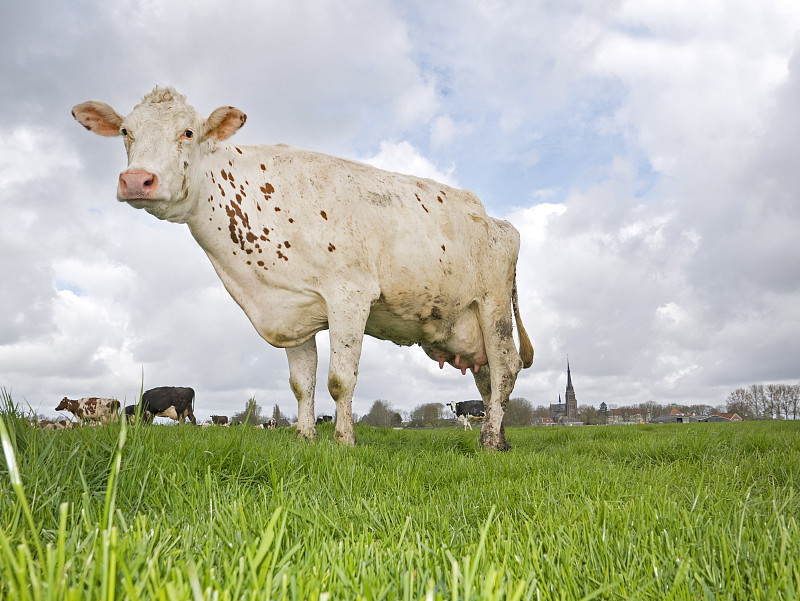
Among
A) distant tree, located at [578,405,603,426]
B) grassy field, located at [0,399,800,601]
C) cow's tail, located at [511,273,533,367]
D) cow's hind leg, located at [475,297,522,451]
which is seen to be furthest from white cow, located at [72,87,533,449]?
distant tree, located at [578,405,603,426]

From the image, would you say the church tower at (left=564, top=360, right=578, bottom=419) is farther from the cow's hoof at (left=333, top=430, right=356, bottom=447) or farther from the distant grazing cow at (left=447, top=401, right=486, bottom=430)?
the cow's hoof at (left=333, top=430, right=356, bottom=447)

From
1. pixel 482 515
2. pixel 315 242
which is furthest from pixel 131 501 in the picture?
pixel 315 242

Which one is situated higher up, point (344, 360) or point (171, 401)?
point (344, 360)

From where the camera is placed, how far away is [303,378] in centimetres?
736

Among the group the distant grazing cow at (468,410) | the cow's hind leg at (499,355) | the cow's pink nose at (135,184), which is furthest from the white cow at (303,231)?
the distant grazing cow at (468,410)

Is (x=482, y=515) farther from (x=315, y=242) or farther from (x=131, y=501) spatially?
(x=315, y=242)

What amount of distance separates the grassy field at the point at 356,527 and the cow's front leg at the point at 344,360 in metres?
1.49

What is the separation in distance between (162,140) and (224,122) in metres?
0.81

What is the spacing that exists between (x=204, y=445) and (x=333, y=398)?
108 inches

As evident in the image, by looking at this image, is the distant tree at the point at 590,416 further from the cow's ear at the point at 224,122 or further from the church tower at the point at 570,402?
the cow's ear at the point at 224,122

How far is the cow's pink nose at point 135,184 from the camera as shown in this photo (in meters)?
5.41

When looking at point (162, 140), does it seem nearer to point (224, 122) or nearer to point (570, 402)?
point (224, 122)

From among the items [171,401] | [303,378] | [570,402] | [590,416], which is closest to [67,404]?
[171,401]

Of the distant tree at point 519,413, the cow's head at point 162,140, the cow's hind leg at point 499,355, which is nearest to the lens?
the cow's head at point 162,140
